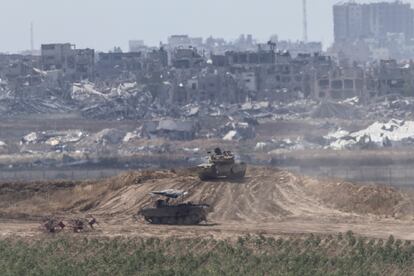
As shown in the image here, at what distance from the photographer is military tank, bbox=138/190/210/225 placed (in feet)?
186

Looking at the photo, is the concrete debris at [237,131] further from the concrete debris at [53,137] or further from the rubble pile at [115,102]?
the rubble pile at [115,102]

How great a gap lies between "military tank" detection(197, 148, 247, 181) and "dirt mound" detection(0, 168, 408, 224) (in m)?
0.38

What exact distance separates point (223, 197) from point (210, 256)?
45.1ft

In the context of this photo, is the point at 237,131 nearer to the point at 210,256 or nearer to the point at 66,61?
the point at 66,61

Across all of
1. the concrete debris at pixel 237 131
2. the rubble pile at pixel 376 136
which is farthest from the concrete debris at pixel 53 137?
the rubble pile at pixel 376 136

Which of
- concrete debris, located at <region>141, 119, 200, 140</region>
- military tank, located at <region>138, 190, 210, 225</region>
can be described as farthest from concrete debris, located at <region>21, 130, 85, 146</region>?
military tank, located at <region>138, 190, 210, 225</region>

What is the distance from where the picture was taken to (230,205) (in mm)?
60562

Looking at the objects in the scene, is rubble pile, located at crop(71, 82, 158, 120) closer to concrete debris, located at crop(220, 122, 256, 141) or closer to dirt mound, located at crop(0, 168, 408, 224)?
concrete debris, located at crop(220, 122, 256, 141)

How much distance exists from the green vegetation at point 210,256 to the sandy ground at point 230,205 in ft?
6.29

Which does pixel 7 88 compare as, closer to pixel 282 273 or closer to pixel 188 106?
pixel 188 106

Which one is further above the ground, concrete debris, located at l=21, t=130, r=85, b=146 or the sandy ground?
the sandy ground

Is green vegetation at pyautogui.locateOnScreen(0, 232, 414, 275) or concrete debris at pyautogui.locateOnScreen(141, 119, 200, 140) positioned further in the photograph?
concrete debris at pyautogui.locateOnScreen(141, 119, 200, 140)

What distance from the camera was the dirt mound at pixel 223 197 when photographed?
2317 inches

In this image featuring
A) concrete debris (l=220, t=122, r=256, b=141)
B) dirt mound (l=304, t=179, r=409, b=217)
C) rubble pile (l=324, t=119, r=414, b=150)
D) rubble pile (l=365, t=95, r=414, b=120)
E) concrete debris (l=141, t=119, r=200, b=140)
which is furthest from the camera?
rubble pile (l=365, t=95, r=414, b=120)
